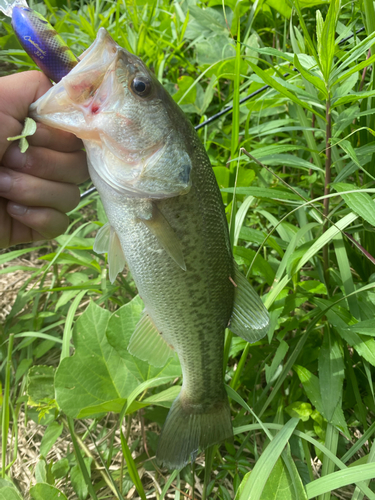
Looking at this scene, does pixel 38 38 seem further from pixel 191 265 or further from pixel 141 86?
pixel 191 265

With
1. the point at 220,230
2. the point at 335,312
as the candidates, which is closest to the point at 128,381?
the point at 220,230

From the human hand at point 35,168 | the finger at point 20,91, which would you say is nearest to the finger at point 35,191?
the human hand at point 35,168

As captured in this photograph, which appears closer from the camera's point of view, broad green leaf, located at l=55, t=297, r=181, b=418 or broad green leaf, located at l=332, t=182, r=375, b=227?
broad green leaf, located at l=332, t=182, r=375, b=227

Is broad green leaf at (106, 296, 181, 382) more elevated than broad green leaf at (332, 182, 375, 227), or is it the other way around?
broad green leaf at (332, 182, 375, 227)

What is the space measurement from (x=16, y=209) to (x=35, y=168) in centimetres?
21

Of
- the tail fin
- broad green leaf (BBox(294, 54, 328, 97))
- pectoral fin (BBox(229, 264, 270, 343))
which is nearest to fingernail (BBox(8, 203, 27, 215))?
pectoral fin (BBox(229, 264, 270, 343))

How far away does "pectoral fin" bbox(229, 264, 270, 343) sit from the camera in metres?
1.35

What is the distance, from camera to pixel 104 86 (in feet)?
3.92

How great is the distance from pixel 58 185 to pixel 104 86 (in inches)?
19.4

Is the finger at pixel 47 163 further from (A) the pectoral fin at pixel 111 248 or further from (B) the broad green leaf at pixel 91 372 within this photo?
(B) the broad green leaf at pixel 91 372

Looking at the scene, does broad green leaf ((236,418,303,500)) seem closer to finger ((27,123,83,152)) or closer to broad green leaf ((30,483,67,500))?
broad green leaf ((30,483,67,500))

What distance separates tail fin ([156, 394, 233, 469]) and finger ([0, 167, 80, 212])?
98 cm

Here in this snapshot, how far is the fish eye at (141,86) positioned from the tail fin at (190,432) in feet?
3.99

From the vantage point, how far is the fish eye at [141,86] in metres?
1.23
